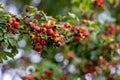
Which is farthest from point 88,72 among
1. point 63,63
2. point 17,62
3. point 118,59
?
point 17,62

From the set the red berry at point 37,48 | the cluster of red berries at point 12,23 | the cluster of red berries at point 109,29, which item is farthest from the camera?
the cluster of red berries at point 109,29

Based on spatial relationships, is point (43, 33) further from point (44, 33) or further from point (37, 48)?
point (37, 48)

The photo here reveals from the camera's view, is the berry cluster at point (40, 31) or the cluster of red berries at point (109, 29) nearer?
the berry cluster at point (40, 31)

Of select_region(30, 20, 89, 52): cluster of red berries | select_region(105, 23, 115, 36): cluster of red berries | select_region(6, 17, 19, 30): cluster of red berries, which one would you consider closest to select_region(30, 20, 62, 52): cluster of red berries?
select_region(30, 20, 89, 52): cluster of red berries

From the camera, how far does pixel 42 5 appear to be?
8.55 meters

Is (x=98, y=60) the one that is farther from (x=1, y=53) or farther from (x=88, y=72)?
(x=1, y=53)

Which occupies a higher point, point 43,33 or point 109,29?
point 109,29

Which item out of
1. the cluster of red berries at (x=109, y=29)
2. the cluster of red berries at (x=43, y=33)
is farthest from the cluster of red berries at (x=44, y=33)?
the cluster of red berries at (x=109, y=29)

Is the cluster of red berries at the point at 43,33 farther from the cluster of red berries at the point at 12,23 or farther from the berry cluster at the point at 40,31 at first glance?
the cluster of red berries at the point at 12,23

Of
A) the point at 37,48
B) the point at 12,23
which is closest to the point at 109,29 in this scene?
the point at 37,48

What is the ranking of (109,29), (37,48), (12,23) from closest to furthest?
(12,23) → (37,48) → (109,29)

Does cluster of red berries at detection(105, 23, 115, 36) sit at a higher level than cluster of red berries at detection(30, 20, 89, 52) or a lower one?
higher

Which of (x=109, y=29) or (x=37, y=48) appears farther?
(x=109, y=29)

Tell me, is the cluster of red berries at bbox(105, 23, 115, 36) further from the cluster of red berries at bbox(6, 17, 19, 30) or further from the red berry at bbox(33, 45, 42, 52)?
the cluster of red berries at bbox(6, 17, 19, 30)
